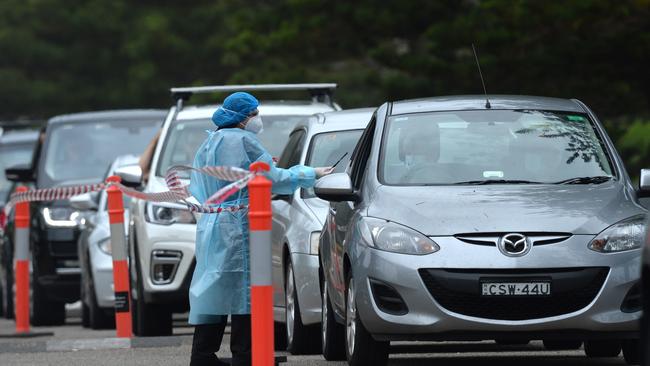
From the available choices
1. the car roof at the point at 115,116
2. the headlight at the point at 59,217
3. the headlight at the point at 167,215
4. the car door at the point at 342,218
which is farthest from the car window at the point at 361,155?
the car roof at the point at 115,116

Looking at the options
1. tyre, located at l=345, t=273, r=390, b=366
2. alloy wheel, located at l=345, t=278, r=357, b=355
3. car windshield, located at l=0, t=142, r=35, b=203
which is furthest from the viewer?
car windshield, located at l=0, t=142, r=35, b=203

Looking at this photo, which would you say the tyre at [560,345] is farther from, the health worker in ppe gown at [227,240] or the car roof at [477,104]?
the health worker in ppe gown at [227,240]

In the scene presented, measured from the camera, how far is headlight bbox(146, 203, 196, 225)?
48.8 ft

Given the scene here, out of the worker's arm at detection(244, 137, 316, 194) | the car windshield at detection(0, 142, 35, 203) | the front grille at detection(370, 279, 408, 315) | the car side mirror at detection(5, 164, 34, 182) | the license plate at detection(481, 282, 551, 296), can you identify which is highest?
the worker's arm at detection(244, 137, 316, 194)

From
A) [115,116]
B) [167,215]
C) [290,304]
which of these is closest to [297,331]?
[290,304]

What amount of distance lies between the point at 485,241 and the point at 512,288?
0.27 meters

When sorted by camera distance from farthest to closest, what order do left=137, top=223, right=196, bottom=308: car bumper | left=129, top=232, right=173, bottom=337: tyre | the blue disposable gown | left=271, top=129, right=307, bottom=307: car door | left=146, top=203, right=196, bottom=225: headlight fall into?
left=129, top=232, right=173, bottom=337: tyre
left=146, top=203, right=196, bottom=225: headlight
left=137, top=223, right=196, bottom=308: car bumper
left=271, top=129, right=307, bottom=307: car door
the blue disposable gown

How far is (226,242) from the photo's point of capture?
31.4 ft

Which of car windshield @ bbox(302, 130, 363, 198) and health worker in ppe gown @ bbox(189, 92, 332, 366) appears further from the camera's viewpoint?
car windshield @ bbox(302, 130, 363, 198)

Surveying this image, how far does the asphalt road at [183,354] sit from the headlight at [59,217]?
468 cm

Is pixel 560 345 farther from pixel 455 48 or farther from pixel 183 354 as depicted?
pixel 455 48

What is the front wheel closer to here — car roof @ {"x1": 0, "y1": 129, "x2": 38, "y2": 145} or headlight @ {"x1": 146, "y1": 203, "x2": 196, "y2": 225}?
headlight @ {"x1": 146, "y1": 203, "x2": 196, "y2": 225}

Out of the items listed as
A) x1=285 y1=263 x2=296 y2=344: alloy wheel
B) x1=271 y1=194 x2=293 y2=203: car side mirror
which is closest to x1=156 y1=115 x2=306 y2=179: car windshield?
x1=271 y1=194 x2=293 y2=203: car side mirror

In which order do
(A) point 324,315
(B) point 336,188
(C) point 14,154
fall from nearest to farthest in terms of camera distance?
(B) point 336,188 → (A) point 324,315 → (C) point 14,154
